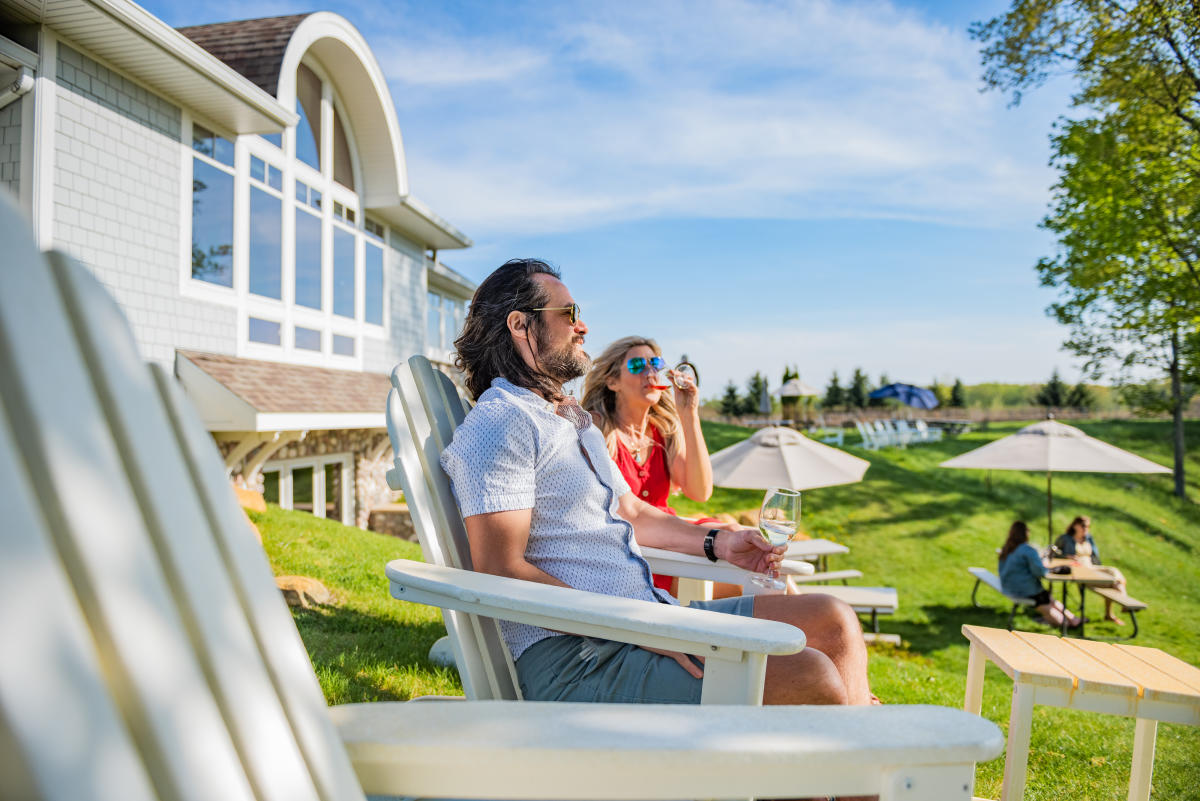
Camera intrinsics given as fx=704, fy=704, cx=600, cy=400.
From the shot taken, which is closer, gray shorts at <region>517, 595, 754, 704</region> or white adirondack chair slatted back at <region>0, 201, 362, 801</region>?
white adirondack chair slatted back at <region>0, 201, 362, 801</region>

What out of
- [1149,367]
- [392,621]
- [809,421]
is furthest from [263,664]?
[809,421]

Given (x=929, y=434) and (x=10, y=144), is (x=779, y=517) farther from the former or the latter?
(x=929, y=434)

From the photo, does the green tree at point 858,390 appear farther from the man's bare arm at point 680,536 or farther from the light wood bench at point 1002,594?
the man's bare arm at point 680,536

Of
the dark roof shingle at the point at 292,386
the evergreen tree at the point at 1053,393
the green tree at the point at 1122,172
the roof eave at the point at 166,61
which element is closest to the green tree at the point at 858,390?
the evergreen tree at the point at 1053,393

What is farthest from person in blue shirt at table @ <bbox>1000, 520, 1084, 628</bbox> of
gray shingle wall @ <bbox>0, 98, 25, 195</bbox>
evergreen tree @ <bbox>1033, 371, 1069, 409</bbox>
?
evergreen tree @ <bbox>1033, 371, 1069, 409</bbox>

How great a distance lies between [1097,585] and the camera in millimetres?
8328

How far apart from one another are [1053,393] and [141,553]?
151 ft

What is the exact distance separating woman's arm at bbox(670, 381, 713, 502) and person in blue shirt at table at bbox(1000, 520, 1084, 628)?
6.02m

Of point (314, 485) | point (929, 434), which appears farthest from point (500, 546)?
point (929, 434)

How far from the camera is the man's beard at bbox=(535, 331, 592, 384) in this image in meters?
2.29

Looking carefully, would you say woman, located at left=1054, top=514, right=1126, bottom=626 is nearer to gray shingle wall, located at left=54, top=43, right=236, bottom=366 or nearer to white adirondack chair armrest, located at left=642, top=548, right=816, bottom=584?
white adirondack chair armrest, located at left=642, top=548, right=816, bottom=584

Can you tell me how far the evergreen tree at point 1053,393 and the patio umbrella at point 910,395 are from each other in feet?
46.9

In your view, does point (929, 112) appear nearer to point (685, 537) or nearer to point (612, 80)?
A: point (612, 80)

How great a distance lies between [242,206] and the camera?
8.64 metres
